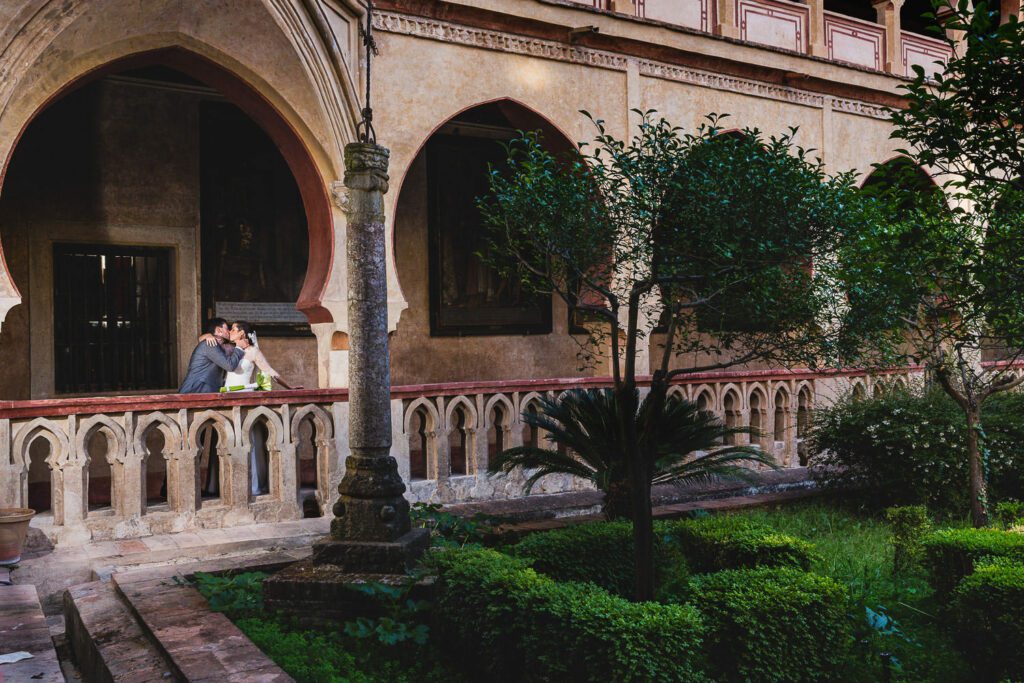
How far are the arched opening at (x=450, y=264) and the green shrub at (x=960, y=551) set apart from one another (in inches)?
308

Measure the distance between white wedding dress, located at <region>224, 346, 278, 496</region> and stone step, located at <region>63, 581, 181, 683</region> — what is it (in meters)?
2.62

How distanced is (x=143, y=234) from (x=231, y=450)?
4168 millimetres

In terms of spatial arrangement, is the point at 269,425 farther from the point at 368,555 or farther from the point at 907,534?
the point at 907,534

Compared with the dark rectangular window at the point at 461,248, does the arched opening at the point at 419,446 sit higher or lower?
lower

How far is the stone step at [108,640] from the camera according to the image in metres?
4.66

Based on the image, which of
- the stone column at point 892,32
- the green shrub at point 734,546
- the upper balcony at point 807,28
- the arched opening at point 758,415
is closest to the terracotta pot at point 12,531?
the green shrub at point 734,546

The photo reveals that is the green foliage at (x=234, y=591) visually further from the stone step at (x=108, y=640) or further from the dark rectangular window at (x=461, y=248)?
the dark rectangular window at (x=461, y=248)

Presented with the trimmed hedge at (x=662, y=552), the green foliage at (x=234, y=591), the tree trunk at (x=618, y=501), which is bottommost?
the green foliage at (x=234, y=591)

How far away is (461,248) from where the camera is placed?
13.2 m

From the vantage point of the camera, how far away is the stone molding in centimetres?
933

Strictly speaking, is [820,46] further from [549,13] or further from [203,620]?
[203,620]

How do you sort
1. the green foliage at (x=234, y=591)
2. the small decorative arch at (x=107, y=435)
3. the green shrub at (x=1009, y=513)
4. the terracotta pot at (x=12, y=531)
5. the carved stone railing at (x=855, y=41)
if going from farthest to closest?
the carved stone railing at (x=855, y=41), the green shrub at (x=1009, y=513), the small decorative arch at (x=107, y=435), the terracotta pot at (x=12, y=531), the green foliage at (x=234, y=591)

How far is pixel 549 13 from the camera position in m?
10.1

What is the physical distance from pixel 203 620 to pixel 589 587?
209 cm
